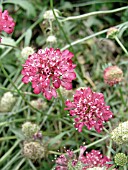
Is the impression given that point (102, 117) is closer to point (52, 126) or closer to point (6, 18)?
point (6, 18)

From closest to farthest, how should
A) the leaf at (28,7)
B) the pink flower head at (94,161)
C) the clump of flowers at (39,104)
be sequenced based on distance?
the pink flower head at (94,161)
the clump of flowers at (39,104)
the leaf at (28,7)

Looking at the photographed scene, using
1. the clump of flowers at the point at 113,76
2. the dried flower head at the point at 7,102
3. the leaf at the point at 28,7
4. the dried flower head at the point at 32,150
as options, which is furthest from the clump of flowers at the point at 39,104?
the leaf at the point at 28,7

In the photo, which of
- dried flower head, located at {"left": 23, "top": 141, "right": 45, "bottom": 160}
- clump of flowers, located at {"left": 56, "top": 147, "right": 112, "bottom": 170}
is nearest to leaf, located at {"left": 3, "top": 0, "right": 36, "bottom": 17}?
dried flower head, located at {"left": 23, "top": 141, "right": 45, "bottom": 160}

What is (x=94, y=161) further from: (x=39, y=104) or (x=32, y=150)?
(x=39, y=104)

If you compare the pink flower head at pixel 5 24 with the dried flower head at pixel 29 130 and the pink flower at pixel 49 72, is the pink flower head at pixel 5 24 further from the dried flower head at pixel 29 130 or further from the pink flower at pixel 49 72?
the dried flower head at pixel 29 130

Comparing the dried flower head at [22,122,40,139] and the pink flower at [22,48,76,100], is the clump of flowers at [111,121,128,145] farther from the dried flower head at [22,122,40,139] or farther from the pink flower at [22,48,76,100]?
the dried flower head at [22,122,40,139]

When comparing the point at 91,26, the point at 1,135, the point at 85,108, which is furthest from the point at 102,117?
the point at 91,26
